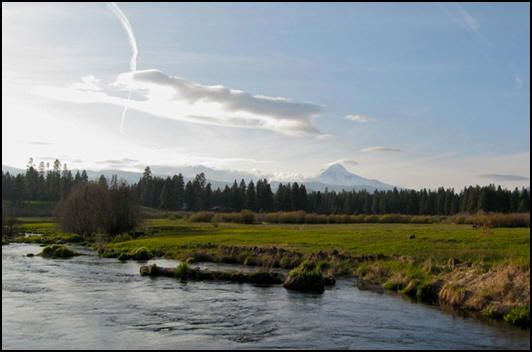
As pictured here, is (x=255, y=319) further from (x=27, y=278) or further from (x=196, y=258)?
(x=196, y=258)

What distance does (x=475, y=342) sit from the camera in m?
20.8

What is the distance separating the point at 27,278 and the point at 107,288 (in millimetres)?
7699

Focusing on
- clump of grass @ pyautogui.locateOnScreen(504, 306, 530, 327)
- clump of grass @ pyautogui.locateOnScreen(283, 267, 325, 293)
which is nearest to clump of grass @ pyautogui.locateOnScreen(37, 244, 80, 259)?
clump of grass @ pyautogui.locateOnScreen(283, 267, 325, 293)

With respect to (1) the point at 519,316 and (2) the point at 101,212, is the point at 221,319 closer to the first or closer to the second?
(1) the point at 519,316

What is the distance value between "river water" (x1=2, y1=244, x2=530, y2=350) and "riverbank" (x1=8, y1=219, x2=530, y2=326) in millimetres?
2124

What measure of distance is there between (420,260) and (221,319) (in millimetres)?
19733

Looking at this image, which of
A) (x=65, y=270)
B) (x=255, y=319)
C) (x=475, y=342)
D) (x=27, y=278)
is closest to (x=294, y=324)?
(x=255, y=319)

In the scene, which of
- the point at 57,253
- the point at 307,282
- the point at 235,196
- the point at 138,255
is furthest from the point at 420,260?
the point at 235,196

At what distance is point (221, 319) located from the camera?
82.9 feet

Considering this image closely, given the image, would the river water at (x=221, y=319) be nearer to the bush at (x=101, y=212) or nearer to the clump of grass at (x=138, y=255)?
the clump of grass at (x=138, y=255)

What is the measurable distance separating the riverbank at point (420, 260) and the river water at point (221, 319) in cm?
212

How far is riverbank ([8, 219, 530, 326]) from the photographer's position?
89.4ft

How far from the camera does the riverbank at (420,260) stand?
27.2m

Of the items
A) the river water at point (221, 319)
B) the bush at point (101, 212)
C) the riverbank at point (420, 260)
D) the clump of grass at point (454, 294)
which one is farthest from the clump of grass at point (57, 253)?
the clump of grass at point (454, 294)
